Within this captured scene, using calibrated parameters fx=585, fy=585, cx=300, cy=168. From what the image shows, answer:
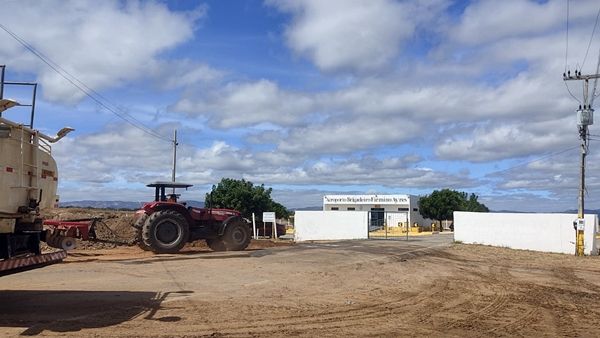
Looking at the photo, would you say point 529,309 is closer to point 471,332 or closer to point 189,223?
point 471,332

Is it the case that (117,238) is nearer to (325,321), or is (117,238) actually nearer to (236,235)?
(236,235)

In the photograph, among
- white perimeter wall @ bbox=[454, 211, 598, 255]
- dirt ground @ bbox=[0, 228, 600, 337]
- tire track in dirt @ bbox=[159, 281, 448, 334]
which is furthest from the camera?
white perimeter wall @ bbox=[454, 211, 598, 255]

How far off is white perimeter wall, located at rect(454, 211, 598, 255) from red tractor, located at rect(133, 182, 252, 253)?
50.4 feet

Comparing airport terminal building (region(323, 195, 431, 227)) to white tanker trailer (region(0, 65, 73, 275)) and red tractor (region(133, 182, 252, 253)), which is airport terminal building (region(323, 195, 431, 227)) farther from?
white tanker trailer (region(0, 65, 73, 275))

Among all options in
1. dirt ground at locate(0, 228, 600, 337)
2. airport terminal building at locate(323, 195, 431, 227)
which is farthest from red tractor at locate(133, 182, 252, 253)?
airport terminal building at locate(323, 195, 431, 227)

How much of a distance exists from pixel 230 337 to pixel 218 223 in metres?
14.4

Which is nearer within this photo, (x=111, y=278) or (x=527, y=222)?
(x=111, y=278)

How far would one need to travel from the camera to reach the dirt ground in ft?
29.6

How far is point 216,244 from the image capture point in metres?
22.9

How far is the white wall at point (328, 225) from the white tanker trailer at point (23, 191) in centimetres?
2881

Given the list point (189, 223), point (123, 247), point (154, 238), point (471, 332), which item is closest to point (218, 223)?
point (189, 223)

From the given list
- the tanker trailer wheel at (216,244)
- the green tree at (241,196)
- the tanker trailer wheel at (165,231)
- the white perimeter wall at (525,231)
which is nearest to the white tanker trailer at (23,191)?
the tanker trailer wheel at (165,231)

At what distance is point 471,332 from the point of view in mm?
8930

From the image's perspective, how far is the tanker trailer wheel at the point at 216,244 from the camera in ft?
73.6
